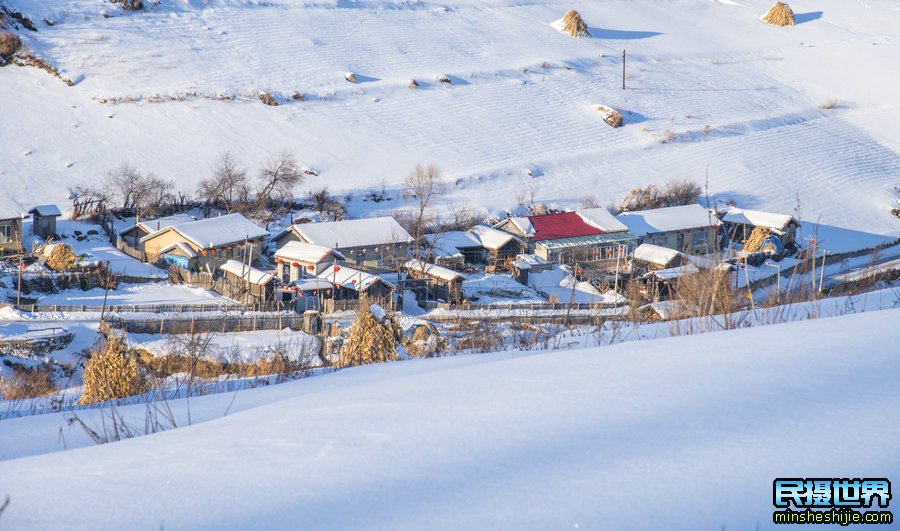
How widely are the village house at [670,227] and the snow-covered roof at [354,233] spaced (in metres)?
6.30

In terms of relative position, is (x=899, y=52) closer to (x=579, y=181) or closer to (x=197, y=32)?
(x=579, y=181)

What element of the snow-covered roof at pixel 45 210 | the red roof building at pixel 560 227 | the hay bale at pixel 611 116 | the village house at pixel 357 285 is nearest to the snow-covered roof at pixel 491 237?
the red roof building at pixel 560 227

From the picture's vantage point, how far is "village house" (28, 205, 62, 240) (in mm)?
19531

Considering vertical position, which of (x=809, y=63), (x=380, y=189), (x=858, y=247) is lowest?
(x=858, y=247)

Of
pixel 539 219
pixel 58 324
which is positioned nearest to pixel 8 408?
Result: pixel 58 324

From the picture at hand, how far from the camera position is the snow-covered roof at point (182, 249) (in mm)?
18434

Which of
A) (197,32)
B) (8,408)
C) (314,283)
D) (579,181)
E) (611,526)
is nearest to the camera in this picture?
(611,526)

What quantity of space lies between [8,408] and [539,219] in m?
17.6

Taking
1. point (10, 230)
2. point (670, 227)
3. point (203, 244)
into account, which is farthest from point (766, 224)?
point (10, 230)

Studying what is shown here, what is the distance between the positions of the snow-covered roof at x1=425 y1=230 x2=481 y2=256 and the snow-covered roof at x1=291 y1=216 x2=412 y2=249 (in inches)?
30.7

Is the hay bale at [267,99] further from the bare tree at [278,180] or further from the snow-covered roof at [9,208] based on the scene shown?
the snow-covered roof at [9,208]

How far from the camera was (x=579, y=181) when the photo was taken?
26734 millimetres

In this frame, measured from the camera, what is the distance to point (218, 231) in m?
19.3

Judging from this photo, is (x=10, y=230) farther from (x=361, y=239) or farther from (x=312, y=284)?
(x=361, y=239)
